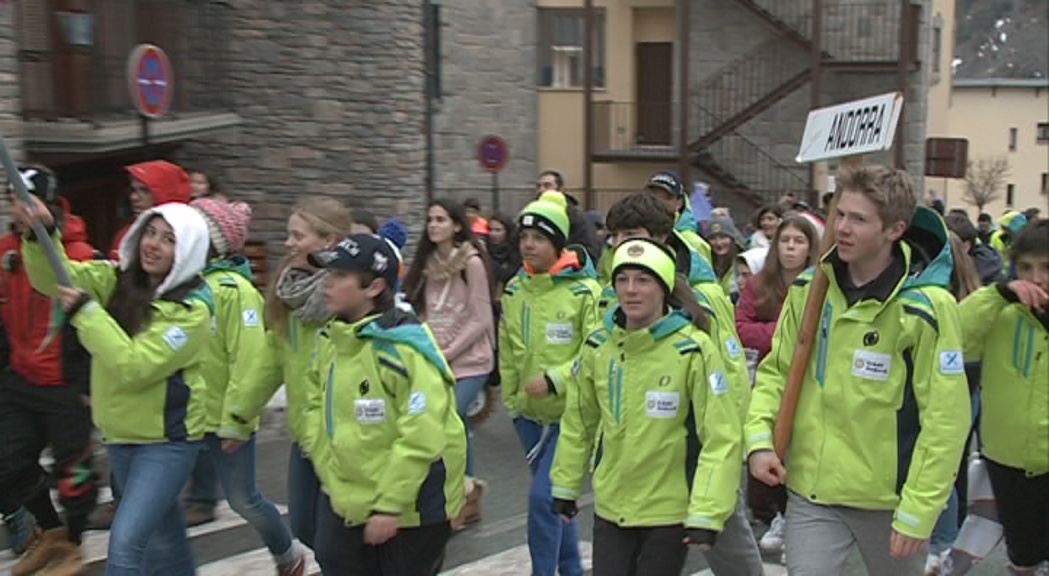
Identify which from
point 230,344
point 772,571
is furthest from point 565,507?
point 772,571

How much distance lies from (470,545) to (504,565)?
18.0 inches

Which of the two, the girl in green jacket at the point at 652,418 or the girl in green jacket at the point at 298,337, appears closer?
the girl in green jacket at the point at 652,418

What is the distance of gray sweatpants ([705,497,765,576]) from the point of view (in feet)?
15.7

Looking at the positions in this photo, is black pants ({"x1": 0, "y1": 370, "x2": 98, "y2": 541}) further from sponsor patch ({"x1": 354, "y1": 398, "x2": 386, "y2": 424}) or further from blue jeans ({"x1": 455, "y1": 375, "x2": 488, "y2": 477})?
sponsor patch ({"x1": 354, "y1": 398, "x2": 386, "y2": 424})

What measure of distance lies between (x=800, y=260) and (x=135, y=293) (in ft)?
12.2

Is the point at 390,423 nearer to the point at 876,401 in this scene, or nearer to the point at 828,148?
the point at 876,401

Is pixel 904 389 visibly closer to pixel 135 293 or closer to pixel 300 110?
pixel 135 293

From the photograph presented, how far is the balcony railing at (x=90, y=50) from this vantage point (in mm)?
10594

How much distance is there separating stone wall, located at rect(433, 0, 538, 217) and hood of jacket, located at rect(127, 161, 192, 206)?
14619 mm

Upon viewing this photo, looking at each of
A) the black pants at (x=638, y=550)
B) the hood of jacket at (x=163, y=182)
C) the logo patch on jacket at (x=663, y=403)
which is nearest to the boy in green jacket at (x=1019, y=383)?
the logo patch on jacket at (x=663, y=403)

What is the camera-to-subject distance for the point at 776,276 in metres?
6.95

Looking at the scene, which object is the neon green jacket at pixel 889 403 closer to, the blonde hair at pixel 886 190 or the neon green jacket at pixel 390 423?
the blonde hair at pixel 886 190

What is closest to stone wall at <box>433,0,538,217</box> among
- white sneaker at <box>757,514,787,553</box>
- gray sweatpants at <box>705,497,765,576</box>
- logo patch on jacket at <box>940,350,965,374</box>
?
white sneaker at <box>757,514,787,553</box>

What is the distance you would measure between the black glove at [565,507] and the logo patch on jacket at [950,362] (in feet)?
4.69
